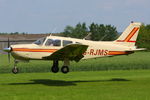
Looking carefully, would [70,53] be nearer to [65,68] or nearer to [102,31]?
[65,68]

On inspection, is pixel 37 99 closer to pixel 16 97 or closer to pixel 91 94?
pixel 16 97

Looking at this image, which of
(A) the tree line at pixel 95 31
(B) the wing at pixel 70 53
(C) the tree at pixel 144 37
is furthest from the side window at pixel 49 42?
(A) the tree line at pixel 95 31

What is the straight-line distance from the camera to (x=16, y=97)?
58.3 feet

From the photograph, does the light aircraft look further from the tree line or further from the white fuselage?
the tree line

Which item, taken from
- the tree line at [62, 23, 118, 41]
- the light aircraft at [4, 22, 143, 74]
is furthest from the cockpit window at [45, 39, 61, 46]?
the tree line at [62, 23, 118, 41]

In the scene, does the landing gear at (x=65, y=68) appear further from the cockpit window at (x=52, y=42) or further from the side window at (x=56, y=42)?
the cockpit window at (x=52, y=42)

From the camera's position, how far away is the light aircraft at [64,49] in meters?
22.6

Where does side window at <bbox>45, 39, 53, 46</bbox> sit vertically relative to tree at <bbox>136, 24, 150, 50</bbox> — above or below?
below

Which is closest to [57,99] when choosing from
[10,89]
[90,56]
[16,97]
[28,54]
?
[16,97]

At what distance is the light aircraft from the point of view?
22609mm

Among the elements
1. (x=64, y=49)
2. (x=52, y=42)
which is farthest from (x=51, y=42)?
(x=64, y=49)

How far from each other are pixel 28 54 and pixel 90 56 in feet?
14.3

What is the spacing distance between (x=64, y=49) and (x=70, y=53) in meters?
0.98

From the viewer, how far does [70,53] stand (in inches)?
907
